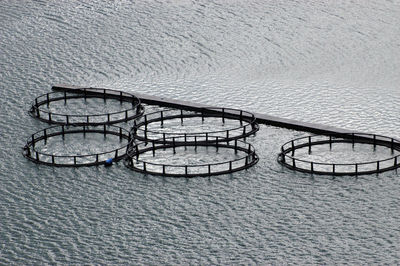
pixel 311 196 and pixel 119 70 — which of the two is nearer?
pixel 311 196

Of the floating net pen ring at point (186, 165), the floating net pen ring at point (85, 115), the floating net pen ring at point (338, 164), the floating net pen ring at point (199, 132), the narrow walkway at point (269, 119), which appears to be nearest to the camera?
the floating net pen ring at point (338, 164)

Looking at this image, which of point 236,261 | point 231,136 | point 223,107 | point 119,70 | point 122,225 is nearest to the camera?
point 236,261

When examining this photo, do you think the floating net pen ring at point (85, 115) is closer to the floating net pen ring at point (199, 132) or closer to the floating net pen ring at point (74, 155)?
the floating net pen ring at point (74, 155)

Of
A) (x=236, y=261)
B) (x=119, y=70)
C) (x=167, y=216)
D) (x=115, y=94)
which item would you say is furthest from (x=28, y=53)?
(x=236, y=261)

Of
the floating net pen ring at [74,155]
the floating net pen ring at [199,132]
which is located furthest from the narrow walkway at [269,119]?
the floating net pen ring at [74,155]

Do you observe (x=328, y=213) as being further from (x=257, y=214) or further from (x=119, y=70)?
(x=119, y=70)

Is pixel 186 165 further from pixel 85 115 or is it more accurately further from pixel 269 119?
pixel 85 115
